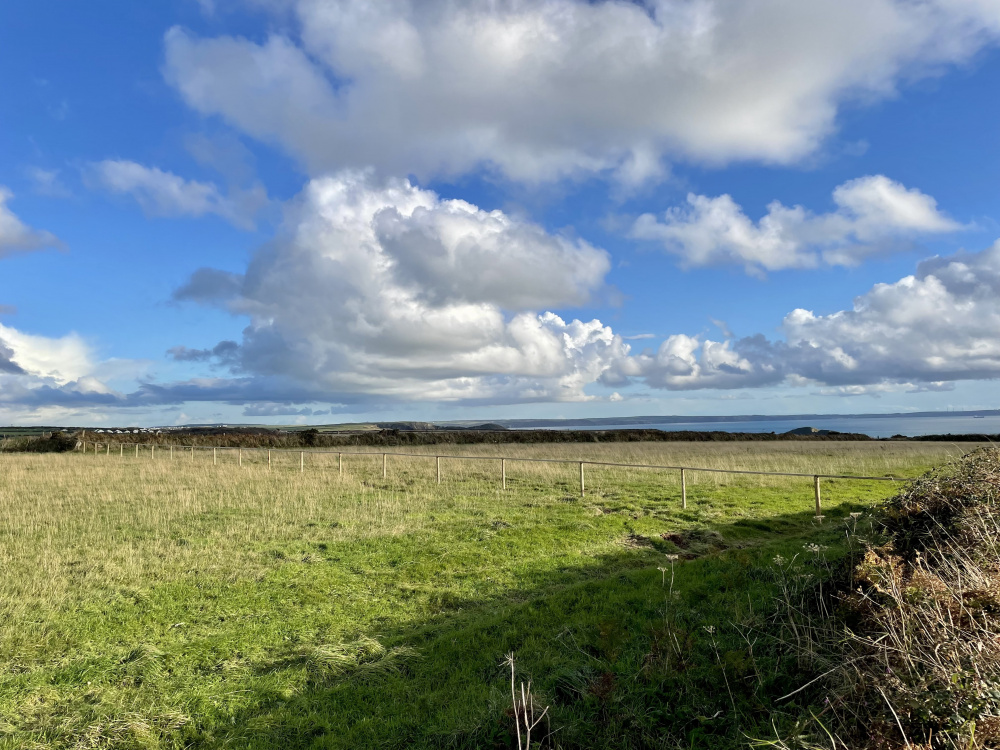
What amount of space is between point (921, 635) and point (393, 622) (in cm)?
703

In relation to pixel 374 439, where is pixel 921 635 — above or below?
above

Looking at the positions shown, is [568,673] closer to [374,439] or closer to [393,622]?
[393,622]

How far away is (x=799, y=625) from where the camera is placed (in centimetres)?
573

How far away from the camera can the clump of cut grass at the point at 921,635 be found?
12.1ft

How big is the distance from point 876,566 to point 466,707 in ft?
13.7

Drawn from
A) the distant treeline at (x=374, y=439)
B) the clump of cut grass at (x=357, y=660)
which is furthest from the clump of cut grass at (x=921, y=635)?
the distant treeline at (x=374, y=439)

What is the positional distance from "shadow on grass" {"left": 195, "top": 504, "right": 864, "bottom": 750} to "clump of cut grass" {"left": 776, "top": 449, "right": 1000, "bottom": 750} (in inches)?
21.5

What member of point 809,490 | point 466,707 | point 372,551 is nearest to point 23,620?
point 372,551

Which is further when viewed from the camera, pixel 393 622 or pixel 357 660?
pixel 393 622

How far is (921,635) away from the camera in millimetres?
4504

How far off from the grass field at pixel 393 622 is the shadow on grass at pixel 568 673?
0.03 meters

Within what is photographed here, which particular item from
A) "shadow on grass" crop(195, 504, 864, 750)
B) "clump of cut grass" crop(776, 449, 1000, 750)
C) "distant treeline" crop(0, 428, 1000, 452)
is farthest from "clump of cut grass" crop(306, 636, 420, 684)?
"distant treeline" crop(0, 428, 1000, 452)

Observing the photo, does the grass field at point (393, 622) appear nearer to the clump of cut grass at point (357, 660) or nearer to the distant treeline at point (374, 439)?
the clump of cut grass at point (357, 660)

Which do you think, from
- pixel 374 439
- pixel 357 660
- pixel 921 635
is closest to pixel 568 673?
pixel 357 660
